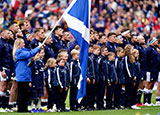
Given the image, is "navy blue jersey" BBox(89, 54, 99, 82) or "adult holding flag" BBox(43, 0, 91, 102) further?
"navy blue jersey" BBox(89, 54, 99, 82)

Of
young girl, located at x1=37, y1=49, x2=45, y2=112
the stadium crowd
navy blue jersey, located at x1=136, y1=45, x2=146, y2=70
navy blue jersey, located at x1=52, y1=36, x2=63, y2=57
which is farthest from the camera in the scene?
navy blue jersey, located at x1=136, y1=45, x2=146, y2=70

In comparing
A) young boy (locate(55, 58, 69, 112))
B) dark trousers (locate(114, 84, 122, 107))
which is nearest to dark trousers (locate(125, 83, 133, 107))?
dark trousers (locate(114, 84, 122, 107))

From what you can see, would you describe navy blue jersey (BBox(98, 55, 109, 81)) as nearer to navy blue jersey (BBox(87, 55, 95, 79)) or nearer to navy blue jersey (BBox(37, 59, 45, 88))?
navy blue jersey (BBox(87, 55, 95, 79))

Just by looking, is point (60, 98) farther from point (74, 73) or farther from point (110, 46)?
point (110, 46)

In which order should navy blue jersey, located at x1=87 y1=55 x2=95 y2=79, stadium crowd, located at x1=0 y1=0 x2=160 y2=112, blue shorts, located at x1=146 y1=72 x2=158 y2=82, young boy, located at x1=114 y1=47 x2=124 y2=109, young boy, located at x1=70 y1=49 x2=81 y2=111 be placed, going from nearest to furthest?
stadium crowd, located at x1=0 y1=0 x2=160 y2=112 < young boy, located at x1=70 y1=49 x2=81 y2=111 < navy blue jersey, located at x1=87 y1=55 x2=95 y2=79 < young boy, located at x1=114 y1=47 x2=124 y2=109 < blue shorts, located at x1=146 y1=72 x2=158 y2=82

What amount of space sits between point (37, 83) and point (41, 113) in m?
0.95

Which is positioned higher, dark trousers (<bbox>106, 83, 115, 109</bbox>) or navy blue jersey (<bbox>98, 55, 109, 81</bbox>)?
navy blue jersey (<bbox>98, 55, 109, 81</bbox>)

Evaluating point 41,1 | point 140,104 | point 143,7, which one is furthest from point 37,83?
point 143,7

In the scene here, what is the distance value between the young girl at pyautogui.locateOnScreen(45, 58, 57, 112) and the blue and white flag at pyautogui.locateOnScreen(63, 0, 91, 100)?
114 inches

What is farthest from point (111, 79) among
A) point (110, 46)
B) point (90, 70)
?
point (110, 46)

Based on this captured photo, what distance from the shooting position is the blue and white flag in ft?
47.0

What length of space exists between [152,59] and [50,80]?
463 centimetres

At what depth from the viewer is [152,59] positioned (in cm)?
2048

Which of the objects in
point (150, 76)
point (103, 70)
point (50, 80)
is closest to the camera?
point (50, 80)
